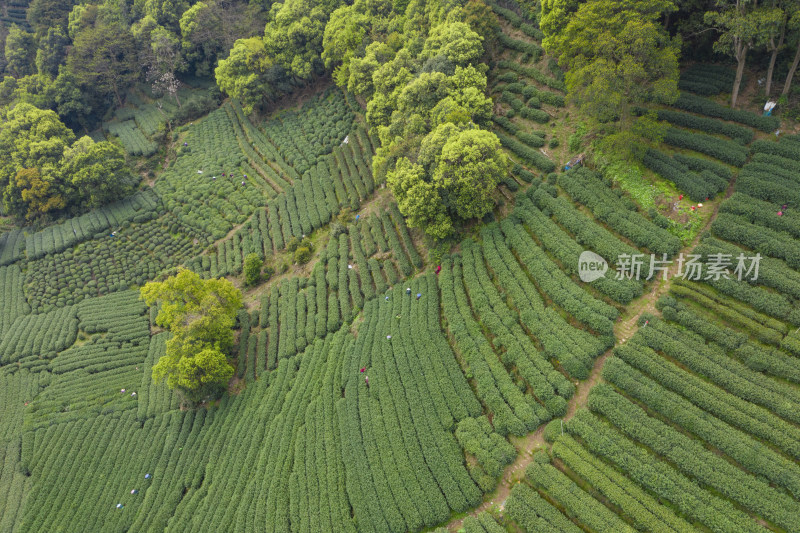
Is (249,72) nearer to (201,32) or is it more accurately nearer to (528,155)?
(201,32)

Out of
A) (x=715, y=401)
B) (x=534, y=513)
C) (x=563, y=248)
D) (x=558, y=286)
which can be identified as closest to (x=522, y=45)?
(x=563, y=248)

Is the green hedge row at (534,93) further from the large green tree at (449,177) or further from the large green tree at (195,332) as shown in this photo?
the large green tree at (195,332)

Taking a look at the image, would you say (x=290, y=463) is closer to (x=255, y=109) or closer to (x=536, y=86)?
(x=536, y=86)

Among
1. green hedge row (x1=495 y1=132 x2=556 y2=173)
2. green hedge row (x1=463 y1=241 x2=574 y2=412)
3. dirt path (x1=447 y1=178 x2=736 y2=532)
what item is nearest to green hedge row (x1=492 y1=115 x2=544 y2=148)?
green hedge row (x1=495 y1=132 x2=556 y2=173)

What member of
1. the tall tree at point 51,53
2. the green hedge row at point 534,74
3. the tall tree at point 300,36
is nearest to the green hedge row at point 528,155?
the green hedge row at point 534,74

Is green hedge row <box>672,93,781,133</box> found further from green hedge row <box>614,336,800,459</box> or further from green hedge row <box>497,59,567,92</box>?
green hedge row <box>614,336,800,459</box>

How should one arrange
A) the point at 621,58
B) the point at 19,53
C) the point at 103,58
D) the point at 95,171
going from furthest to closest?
the point at 19,53 → the point at 103,58 → the point at 95,171 → the point at 621,58
